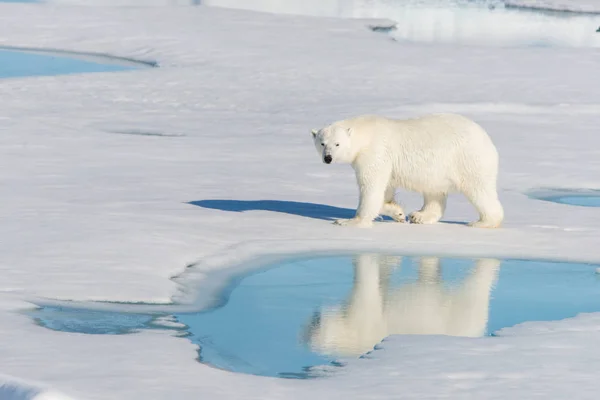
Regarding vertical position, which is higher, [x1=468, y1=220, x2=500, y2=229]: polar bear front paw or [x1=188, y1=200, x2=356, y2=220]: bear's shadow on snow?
[x1=468, y1=220, x2=500, y2=229]: polar bear front paw

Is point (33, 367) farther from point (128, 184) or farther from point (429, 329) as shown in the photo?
point (128, 184)

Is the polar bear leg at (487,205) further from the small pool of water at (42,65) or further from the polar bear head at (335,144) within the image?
the small pool of water at (42,65)

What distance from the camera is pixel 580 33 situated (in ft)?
76.4

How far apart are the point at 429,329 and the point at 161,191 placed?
11.4 ft

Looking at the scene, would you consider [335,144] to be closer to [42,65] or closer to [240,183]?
[240,183]

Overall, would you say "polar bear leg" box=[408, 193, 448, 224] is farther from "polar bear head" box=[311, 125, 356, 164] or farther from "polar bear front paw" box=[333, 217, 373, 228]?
"polar bear head" box=[311, 125, 356, 164]

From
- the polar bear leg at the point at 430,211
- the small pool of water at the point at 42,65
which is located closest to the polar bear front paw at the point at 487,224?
the polar bear leg at the point at 430,211

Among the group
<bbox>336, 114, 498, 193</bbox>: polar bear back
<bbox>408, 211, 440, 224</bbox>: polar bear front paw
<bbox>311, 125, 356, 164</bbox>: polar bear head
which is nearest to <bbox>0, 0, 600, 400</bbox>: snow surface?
<bbox>408, 211, 440, 224</bbox>: polar bear front paw

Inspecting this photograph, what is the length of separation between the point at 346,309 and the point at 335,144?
1514mm

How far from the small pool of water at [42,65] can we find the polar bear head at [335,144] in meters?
10.1

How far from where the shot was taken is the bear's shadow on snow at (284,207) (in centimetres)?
728

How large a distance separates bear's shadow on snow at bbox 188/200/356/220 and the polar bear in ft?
1.66

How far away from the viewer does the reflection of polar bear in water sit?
4.71 meters

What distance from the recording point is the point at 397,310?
5164 millimetres
